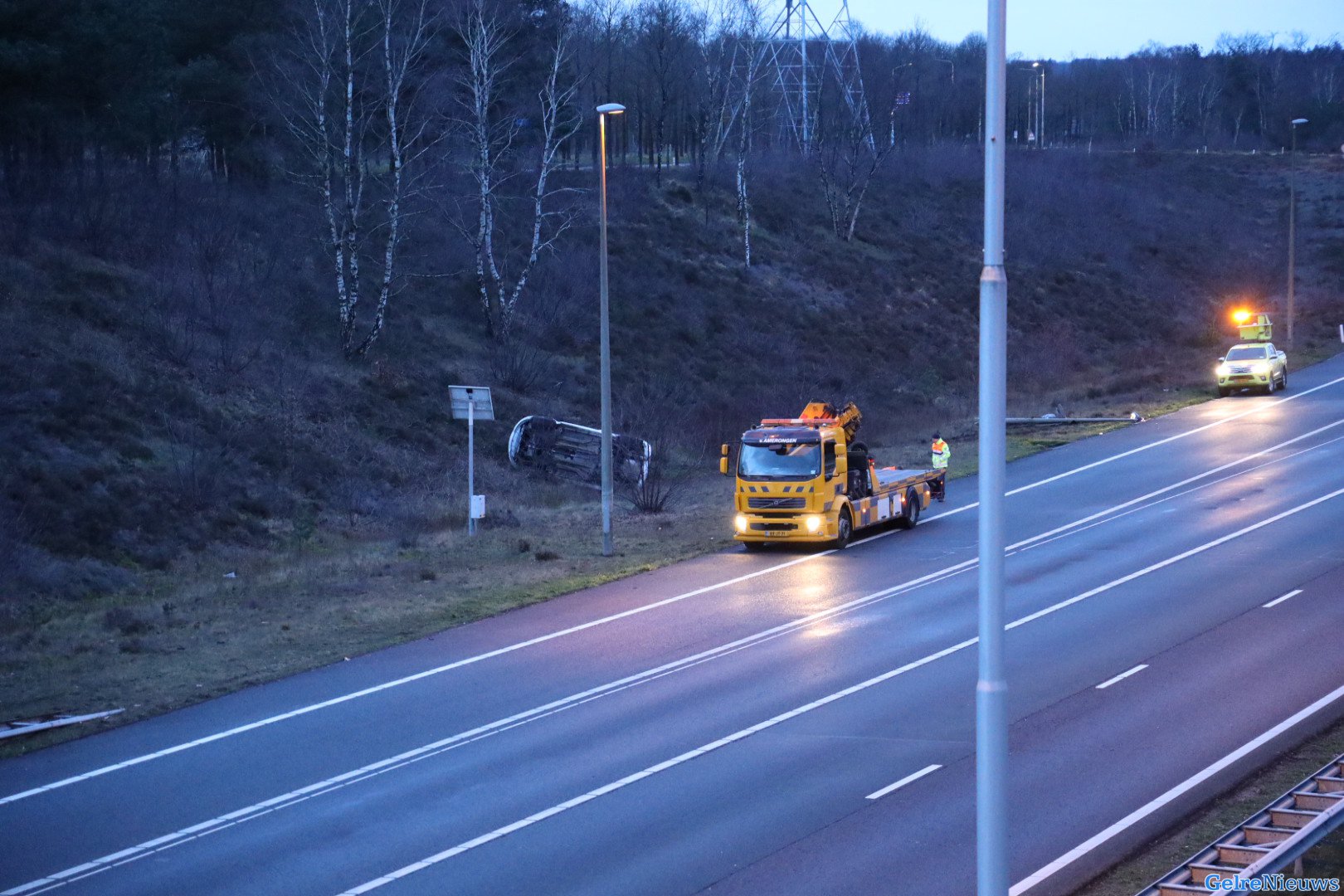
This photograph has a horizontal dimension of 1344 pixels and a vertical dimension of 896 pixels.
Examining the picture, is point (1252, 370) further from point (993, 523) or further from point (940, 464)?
point (993, 523)

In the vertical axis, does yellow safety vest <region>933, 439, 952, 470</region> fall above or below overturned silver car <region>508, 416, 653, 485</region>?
above

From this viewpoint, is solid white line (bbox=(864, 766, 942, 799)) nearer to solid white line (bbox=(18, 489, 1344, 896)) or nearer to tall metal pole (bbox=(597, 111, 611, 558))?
solid white line (bbox=(18, 489, 1344, 896))

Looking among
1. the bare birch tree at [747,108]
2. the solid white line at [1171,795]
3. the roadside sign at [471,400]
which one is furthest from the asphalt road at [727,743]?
the bare birch tree at [747,108]

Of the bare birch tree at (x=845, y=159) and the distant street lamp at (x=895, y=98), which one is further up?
the distant street lamp at (x=895, y=98)

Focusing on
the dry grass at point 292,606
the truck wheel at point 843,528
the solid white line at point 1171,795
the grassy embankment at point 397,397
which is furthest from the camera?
the truck wheel at point 843,528

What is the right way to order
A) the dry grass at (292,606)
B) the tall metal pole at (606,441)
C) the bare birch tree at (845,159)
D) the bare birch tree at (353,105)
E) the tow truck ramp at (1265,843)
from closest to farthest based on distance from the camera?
the tow truck ramp at (1265,843)
the dry grass at (292,606)
the tall metal pole at (606,441)
the bare birch tree at (353,105)
the bare birch tree at (845,159)

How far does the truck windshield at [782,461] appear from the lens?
26281 mm

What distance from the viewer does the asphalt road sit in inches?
449

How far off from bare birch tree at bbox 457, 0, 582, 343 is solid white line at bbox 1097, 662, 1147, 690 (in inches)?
1162

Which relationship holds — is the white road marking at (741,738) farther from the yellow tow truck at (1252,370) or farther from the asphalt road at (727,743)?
the yellow tow truck at (1252,370)

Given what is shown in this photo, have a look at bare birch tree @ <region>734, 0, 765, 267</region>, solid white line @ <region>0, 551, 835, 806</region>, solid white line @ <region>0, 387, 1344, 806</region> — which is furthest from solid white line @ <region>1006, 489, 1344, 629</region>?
bare birch tree @ <region>734, 0, 765, 267</region>

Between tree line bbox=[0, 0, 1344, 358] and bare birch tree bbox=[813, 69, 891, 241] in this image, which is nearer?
tree line bbox=[0, 0, 1344, 358]

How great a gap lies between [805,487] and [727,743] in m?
11.8

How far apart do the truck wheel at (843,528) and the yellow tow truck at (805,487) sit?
0.05 ft
